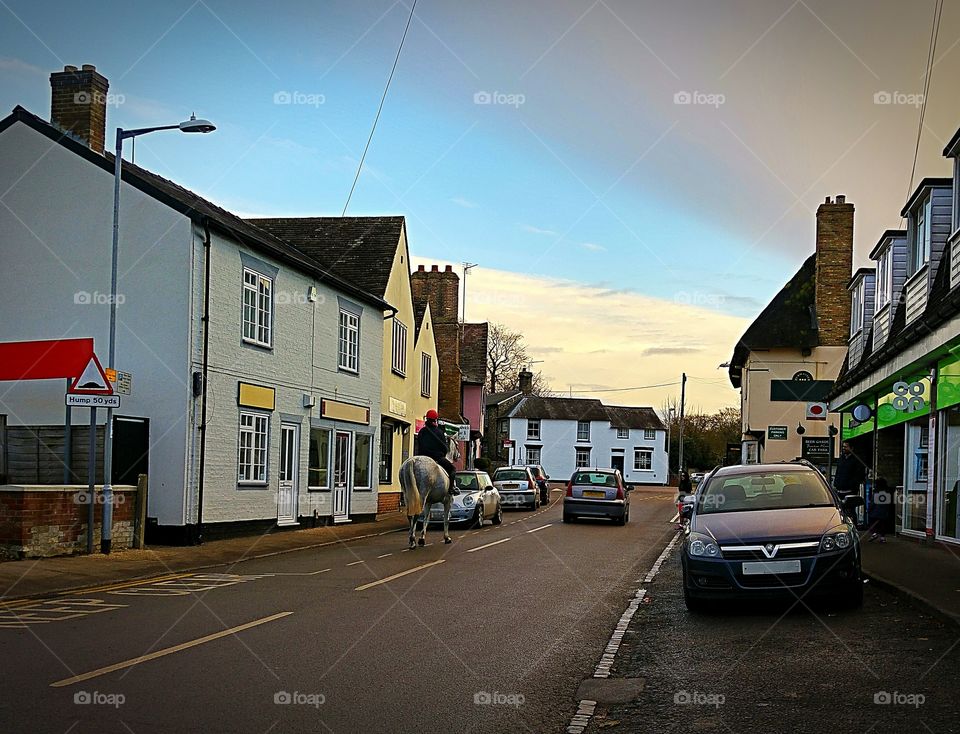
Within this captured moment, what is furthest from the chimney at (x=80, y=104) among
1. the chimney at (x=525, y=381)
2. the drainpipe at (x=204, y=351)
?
the chimney at (x=525, y=381)

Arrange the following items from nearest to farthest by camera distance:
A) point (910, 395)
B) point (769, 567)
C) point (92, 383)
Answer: point (769, 567) → point (92, 383) → point (910, 395)

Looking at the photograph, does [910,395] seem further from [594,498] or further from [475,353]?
[475,353]

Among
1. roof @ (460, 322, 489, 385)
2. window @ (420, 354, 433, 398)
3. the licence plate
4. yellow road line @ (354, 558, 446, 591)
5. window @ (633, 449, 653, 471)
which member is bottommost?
window @ (633, 449, 653, 471)

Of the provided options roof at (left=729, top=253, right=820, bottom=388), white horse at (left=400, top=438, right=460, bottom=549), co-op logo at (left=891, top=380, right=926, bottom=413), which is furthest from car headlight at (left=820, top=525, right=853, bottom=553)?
roof at (left=729, top=253, right=820, bottom=388)

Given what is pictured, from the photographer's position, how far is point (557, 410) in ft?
305

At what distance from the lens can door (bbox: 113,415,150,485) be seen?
1903 centimetres

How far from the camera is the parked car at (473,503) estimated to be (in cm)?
2672

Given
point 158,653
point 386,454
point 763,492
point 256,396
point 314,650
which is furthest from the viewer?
point 386,454

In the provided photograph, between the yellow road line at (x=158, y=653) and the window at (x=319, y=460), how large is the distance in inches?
586

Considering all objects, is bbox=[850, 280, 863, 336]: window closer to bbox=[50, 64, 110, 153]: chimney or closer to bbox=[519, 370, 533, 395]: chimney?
bbox=[50, 64, 110, 153]: chimney

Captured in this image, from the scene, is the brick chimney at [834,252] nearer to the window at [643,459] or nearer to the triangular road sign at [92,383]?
the triangular road sign at [92,383]

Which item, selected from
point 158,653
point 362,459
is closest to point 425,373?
point 362,459

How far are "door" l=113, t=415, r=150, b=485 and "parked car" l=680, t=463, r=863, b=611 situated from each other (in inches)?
458

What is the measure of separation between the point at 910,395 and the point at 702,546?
34.9 feet
